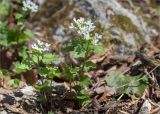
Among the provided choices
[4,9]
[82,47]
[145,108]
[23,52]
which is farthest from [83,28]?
[4,9]

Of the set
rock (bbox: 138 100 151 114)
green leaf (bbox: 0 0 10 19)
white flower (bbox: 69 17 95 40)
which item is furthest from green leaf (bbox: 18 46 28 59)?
rock (bbox: 138 100 151 114)

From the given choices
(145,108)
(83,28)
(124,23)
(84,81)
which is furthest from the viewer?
(124,23)

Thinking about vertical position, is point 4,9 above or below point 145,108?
above

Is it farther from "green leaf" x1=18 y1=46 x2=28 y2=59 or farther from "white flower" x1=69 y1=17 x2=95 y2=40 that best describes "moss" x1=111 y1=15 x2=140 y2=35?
"white flower" x1=69 y1=17 x2=95 y2=40

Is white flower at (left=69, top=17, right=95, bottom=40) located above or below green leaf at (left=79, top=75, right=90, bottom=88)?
above

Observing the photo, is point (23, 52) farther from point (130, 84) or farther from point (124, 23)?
point (130, 84)

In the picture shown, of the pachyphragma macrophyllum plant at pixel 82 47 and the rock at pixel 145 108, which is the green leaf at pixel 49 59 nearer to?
the pachyphragma macrophyllum plant at pixel 82 47

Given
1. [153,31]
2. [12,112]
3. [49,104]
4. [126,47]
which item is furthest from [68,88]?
[153,31]

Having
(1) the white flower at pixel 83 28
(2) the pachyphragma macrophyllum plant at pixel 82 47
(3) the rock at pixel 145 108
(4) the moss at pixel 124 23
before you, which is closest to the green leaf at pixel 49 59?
(2) the pachyphragma macrophyllum plant at pixel 82 47

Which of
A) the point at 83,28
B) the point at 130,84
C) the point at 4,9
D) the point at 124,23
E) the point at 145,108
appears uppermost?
the point at 4,9

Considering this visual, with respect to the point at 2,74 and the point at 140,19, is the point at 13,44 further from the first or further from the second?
the point at 140,19
